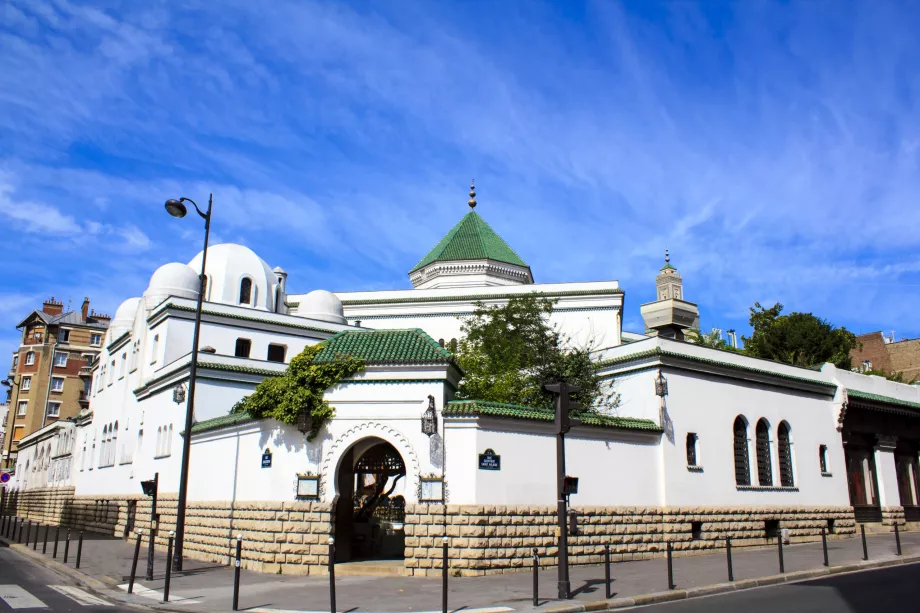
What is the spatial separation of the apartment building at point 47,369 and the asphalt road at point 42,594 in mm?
57593

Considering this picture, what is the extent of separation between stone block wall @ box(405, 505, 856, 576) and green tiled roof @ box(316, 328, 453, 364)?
3483 mm

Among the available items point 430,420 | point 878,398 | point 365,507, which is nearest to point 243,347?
point 365,507

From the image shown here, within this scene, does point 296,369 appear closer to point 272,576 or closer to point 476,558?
point 272,576

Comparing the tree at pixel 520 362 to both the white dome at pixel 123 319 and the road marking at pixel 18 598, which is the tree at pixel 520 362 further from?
the white dome at pixel 123 319

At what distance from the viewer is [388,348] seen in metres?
18.2

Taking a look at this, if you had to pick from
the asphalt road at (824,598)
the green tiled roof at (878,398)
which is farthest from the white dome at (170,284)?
the green tiled roof at (878,398)

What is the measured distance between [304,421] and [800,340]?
122 ft

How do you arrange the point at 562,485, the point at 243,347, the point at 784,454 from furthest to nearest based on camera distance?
1. the point at 243,347
2. the point at 784,454
3. the point at 562,485

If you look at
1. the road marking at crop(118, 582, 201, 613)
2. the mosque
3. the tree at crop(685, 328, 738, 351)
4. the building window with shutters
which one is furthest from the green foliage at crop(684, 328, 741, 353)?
the road marking at crop(118, 582, 201, 613)

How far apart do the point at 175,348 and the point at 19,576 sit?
557 inches

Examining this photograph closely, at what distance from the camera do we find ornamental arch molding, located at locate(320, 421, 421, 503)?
1670 cm

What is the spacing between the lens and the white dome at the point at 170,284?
3272 cm

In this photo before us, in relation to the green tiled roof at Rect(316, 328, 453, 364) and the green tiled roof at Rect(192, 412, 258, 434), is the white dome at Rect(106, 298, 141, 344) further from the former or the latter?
the green tiled roof at Rect(316, 328, 453, 364)

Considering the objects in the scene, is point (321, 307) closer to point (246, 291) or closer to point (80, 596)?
point (246, 291)
